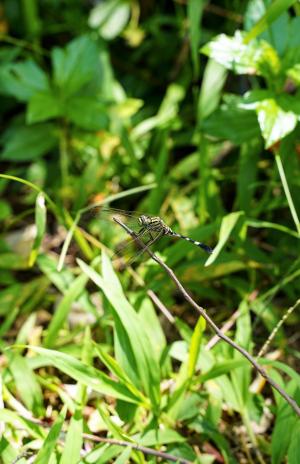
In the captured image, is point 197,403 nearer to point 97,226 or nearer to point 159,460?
point 159,460

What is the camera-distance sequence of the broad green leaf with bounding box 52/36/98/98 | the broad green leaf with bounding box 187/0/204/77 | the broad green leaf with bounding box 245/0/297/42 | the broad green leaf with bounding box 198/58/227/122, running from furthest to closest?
1. the broad green leaf with bounding box 52/36/98/98
2. the broad green leaf with bounding box 198/58/227/122
3. the broad green leaf with bounding box 187/0/204/77
4. the broad green leaf with bounding box 245/0/297/42

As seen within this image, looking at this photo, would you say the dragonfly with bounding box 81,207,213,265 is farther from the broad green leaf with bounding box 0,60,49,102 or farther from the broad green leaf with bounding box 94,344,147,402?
the broad green leaf with bounding box 0,60,49,102

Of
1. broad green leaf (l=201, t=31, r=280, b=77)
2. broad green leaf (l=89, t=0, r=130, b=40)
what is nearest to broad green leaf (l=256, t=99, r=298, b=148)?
broad green leaf (l=201, t=31, r=280, b=77)

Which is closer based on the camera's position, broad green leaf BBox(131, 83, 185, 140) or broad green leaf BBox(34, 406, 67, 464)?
broad green leaf BBox(34, 406, 67, 464)

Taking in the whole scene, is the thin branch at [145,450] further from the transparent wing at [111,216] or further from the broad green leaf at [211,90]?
the broad green leaf at [211,90]

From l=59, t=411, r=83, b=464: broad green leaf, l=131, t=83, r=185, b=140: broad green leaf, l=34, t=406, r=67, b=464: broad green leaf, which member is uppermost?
l=131, t=83, r=185, b=140: broad green leaf

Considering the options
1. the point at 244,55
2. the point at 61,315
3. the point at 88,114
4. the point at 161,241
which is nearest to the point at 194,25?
the point at 244,55

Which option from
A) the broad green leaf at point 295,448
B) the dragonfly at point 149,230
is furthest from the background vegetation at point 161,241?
the dragonfly at point 149,230
